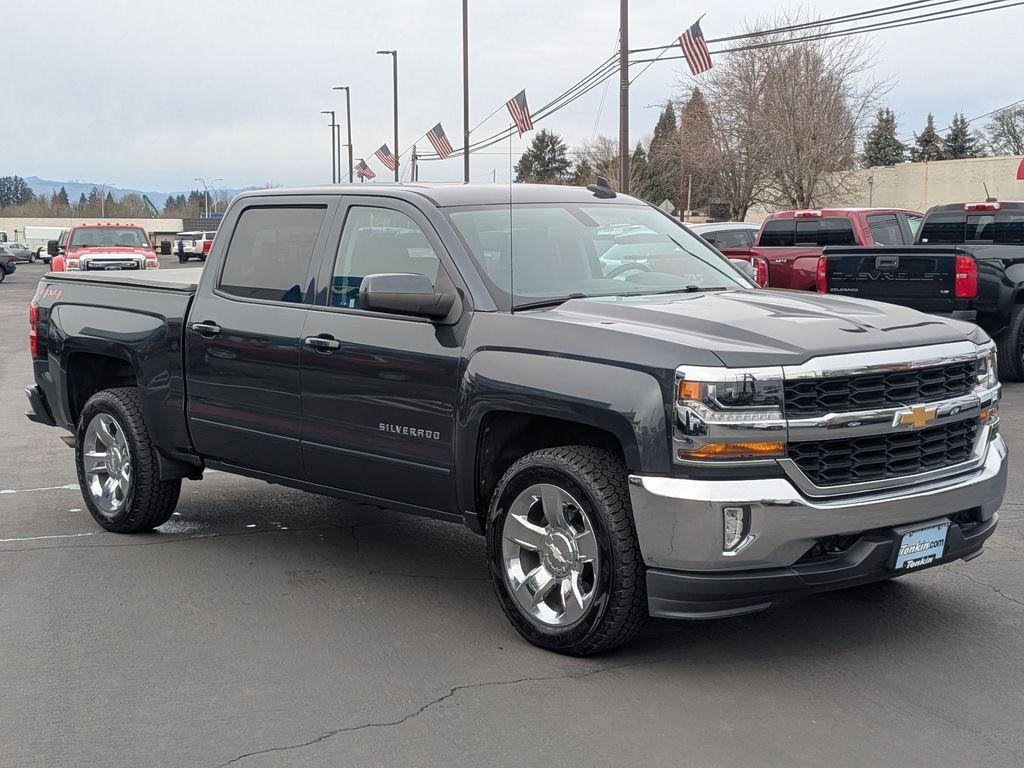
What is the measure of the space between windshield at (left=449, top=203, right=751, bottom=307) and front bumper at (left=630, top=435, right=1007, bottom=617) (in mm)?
1357

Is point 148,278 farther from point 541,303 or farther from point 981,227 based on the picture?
point 981,227

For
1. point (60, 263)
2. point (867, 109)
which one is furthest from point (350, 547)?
point (867, 109)

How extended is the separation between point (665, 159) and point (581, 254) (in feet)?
178

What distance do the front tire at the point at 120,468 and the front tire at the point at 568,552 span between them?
2750 mm

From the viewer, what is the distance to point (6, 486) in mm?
8750

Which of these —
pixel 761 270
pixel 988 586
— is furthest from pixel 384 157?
pixel 988 586

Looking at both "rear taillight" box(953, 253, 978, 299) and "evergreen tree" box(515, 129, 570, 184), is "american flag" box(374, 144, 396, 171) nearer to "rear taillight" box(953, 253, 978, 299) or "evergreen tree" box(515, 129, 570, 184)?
"evergreen tree" box(515, 129, 570, 184)

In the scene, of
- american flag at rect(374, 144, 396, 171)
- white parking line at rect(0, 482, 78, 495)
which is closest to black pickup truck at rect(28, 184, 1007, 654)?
white parking line at rect(0, 482, 78, 495)

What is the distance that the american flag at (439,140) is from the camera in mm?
35875

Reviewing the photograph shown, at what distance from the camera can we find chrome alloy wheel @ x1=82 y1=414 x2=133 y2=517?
7277mm

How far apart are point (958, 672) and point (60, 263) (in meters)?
26.5

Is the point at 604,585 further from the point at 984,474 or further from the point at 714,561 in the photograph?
the point at 984,474

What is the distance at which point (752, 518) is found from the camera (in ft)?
14.5

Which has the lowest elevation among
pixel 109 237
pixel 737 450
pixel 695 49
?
pixel 737 450
